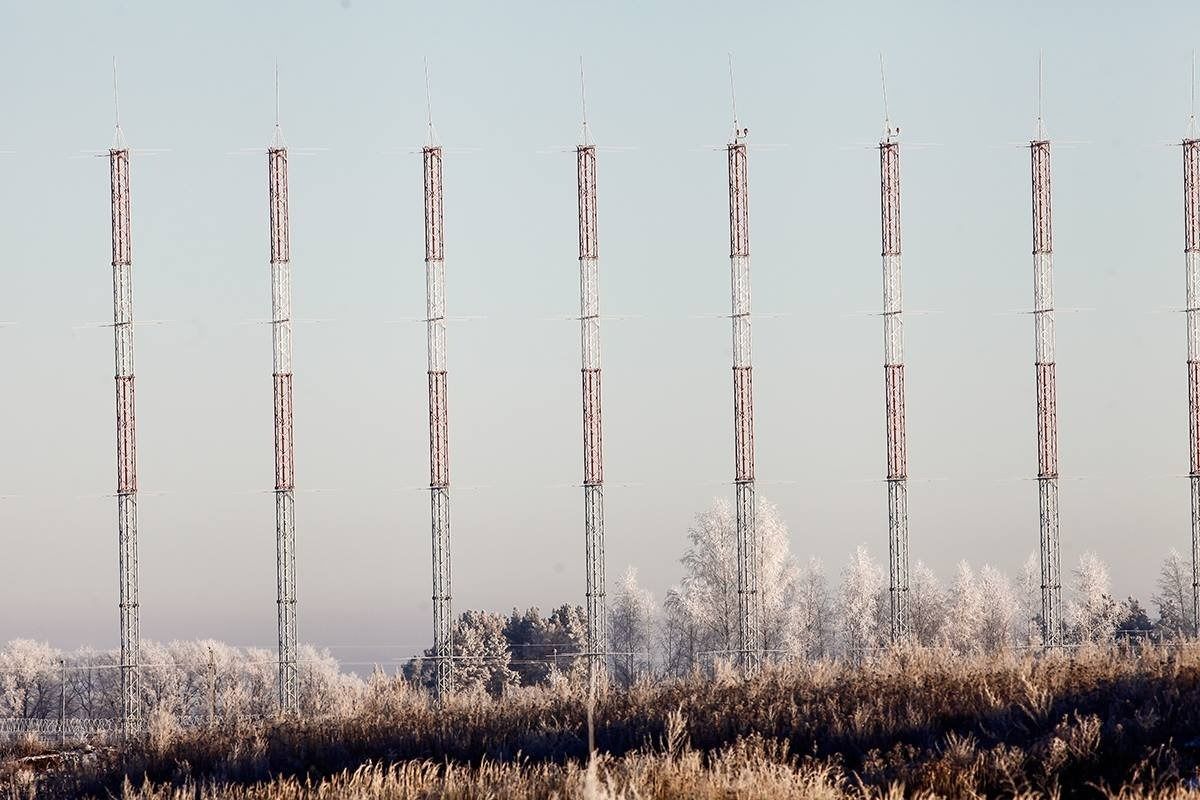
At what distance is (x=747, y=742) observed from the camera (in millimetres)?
14867

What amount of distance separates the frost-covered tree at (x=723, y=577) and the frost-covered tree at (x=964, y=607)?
9.29 meters

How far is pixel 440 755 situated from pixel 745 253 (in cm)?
2192

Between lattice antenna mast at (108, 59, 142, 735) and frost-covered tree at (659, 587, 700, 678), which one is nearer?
lattice antenna mast at (108, 59, 142, 735)

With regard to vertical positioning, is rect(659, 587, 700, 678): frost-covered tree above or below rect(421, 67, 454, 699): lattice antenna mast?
below

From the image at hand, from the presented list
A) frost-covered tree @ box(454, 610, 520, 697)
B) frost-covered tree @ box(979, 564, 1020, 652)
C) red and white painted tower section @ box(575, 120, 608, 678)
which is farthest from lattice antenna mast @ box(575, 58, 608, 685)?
frost-covered tree @ box(979, 564, 1020, 652)

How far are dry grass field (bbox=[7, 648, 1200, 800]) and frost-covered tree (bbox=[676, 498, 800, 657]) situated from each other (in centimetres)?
4843

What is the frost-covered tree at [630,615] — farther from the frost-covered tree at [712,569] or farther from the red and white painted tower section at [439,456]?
the red and white painted tower section at [439,456]

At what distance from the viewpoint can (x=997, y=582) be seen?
282 feet

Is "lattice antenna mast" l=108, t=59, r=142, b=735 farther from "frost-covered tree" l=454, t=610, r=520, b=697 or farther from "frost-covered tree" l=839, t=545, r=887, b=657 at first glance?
"frost-covered tree" l=839, t=545, r=887, b=657

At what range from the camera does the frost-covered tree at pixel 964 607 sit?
3095 inches

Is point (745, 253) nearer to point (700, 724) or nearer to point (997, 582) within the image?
point (700, 724)

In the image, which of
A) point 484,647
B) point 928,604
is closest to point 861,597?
point 928,604

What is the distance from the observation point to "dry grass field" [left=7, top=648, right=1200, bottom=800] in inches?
480

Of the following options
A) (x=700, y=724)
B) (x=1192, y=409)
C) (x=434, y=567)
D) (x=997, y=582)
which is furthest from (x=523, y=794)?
(x=997, y=582)
